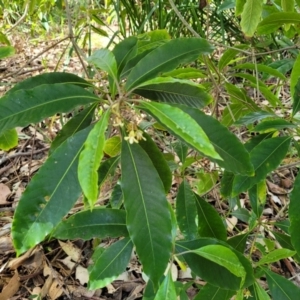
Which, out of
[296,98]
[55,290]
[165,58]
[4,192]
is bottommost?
[55,290]

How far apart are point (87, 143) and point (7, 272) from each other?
3.11 feet

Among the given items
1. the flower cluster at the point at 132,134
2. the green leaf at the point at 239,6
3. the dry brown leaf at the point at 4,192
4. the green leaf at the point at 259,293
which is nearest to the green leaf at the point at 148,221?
the flower cluster at the point at 132,134

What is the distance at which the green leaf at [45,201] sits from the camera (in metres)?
0.57

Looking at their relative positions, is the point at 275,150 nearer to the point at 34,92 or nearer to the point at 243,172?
the point at 243,172

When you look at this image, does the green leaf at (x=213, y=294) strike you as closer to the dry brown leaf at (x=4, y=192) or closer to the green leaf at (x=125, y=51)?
the green leaf at (x=125, y=51)

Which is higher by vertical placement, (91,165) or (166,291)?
(91,165)

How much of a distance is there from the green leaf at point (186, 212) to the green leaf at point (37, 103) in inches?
13.1

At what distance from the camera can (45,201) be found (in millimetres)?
583

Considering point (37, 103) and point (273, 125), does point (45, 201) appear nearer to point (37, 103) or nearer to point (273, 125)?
point (37, 103)

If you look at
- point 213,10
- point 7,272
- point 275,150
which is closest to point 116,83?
point 275,150

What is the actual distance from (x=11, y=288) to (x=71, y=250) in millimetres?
228

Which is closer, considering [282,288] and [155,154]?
[155,154]

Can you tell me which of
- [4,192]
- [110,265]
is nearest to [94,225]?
[110,265]

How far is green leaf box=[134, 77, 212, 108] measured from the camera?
703mm
